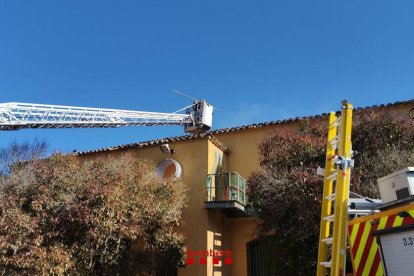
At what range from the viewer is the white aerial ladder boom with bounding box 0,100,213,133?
1647 centimetres

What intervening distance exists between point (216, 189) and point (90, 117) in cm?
826

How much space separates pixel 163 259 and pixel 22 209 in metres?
4.86

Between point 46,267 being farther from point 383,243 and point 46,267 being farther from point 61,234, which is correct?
point 383,243

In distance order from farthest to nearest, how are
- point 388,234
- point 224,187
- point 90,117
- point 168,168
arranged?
point 90,117, point 168,168, point 224,187, point 388,234

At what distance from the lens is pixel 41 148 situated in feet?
49.5

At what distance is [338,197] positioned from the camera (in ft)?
14.0

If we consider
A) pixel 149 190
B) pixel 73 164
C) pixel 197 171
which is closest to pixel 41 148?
pixel 73 164

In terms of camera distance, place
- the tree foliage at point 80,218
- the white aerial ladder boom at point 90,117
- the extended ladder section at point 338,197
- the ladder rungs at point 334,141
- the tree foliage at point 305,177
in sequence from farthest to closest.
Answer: the white aerial ladder boom at point 90,117
the tree foliage at point 80,218
the tree foliage at point 305,177
the ladder rungs at point 334,141
the extended ladder section at point 338,197

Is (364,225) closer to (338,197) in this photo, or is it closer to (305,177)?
(338,197)

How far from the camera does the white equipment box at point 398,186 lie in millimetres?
4314

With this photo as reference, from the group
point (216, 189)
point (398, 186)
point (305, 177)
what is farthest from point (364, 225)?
point (216, 189)

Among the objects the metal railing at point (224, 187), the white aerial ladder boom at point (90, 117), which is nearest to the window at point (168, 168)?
the metal railing at point (224, 187)

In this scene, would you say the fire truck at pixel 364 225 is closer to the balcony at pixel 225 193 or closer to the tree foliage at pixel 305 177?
the tree foliage at pixel 305 177

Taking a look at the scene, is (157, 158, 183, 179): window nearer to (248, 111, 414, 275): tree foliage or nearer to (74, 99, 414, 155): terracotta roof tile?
(74, 99, 414, 155): terracotta roof tile
